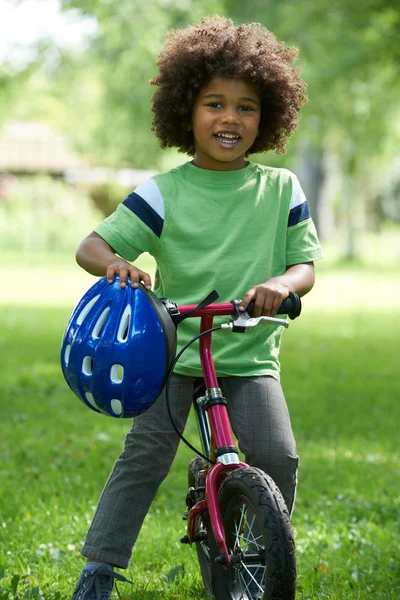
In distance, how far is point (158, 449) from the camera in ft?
11.8

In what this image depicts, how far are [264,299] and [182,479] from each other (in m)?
2.92

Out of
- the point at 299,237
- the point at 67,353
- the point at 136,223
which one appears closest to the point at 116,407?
the point at 67,353

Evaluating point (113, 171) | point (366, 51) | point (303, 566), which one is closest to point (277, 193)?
point (303, 566)

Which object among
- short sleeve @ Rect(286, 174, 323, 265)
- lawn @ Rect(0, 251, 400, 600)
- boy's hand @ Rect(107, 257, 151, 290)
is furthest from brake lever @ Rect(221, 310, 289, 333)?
lawn @ Rect(0, 251, 400, 600)

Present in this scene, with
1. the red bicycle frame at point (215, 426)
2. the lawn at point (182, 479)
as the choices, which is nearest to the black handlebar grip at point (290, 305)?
the red bicycle frame at point (215, 426)

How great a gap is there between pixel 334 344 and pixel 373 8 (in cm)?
414

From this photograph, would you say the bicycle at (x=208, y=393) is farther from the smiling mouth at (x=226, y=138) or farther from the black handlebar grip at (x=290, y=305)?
the smiling mouth at (x=226, y=138)

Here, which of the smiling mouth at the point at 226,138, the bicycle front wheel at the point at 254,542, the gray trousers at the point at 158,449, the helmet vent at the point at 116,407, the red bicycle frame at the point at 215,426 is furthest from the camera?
the smiling mouth at the point at 226,138

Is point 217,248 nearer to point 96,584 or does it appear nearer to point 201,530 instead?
point 201,530

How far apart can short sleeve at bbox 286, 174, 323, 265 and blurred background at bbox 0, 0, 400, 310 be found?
1.80 metres

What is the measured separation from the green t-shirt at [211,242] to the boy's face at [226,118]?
0.10 m

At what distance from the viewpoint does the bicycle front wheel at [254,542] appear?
299 centimetres

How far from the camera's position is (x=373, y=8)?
36.0 ft

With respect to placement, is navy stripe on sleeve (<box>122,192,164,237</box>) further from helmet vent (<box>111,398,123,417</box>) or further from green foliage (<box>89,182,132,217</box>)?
green foliage (<box>89,182,132,217</box>)
